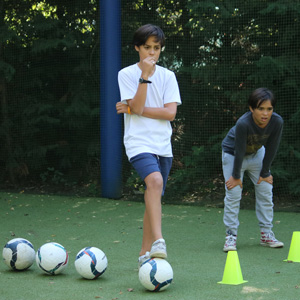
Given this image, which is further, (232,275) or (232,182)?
(232,182)

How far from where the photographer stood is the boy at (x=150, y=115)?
3.65m

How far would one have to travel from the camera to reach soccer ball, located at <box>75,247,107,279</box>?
366 cm

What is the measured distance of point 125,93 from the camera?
3785mm

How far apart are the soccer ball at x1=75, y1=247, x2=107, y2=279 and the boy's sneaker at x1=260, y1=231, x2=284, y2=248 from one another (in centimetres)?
180

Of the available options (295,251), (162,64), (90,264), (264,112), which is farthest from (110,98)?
(90,264)

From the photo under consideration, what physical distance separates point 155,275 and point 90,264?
20.1 inches

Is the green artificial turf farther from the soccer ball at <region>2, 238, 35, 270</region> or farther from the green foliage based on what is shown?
the green foliage

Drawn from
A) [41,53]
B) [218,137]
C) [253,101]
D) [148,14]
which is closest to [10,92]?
[41,53]

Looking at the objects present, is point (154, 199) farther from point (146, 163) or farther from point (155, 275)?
point (155, 275)

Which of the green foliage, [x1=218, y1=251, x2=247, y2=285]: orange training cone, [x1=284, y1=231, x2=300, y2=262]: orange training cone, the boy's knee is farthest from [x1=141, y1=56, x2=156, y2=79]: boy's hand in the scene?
the green foliage

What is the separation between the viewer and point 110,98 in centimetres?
798

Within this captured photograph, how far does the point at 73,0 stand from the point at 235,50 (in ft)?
8.35

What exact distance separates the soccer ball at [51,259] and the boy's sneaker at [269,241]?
1926 mm

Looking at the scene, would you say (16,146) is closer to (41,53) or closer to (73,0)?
(41,53)
